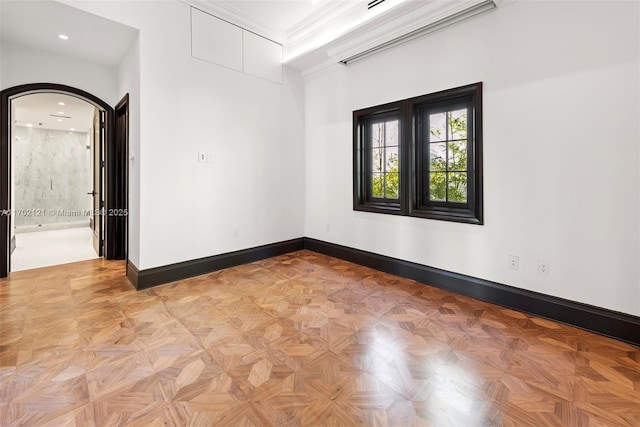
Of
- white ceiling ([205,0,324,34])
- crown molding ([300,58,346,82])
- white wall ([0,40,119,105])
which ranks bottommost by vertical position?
white wall ([0,40,119,105])

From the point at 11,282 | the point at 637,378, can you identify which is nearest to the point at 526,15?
the point at 637,378

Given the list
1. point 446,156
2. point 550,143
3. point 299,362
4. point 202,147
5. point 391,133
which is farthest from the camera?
point 391,133

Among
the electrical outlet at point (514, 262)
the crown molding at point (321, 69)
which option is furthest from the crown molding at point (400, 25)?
the electrical outlet at point (514, 262)

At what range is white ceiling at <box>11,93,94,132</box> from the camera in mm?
5434

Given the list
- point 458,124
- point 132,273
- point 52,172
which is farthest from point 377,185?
point 52,172

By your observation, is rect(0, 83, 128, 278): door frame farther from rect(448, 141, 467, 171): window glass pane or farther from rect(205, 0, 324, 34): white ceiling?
rect(448, 141, 467, 171): window glass pane

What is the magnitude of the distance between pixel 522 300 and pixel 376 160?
2.32 metres

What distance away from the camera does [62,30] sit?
320cm

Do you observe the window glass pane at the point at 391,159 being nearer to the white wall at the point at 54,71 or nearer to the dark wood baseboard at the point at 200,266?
the dark wood baseboard at the point at 200,266

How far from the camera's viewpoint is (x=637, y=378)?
176 centimetres

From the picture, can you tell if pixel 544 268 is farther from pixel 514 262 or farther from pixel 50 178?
pixel 50 178

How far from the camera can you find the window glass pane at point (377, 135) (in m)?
4.03

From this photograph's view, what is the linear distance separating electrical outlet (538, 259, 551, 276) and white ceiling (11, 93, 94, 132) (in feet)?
22.2

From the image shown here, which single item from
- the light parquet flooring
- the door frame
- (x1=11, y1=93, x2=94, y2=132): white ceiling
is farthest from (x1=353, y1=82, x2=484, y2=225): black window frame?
(x1=11, y1=93, x2=94, y2=132): white ceiling
